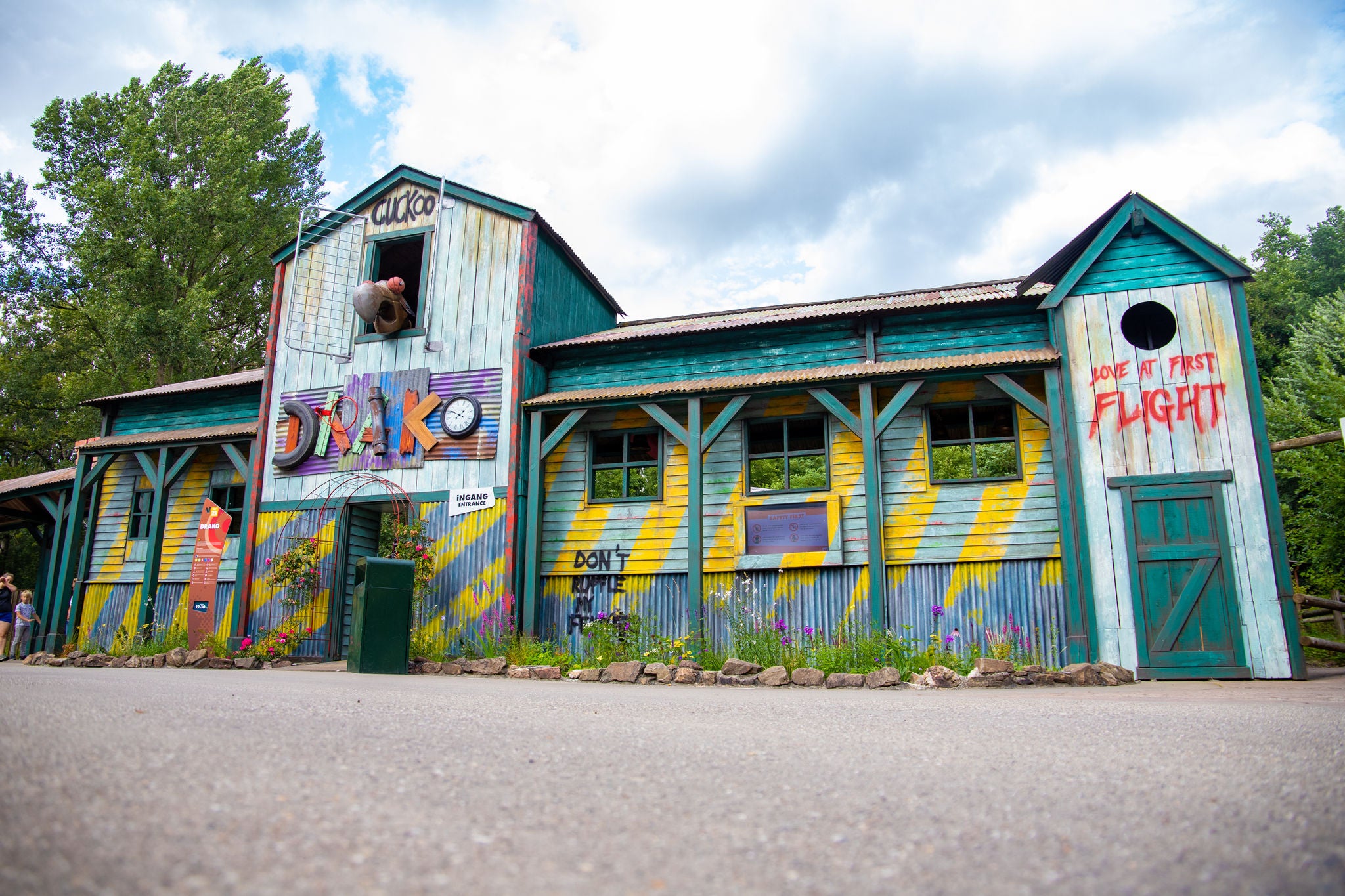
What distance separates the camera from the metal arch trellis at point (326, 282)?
15.6 m

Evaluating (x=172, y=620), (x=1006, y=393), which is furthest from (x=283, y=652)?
(x=1006, y=393)

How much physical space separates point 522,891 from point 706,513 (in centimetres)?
1151

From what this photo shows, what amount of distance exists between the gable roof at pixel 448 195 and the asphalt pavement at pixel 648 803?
36.9ft

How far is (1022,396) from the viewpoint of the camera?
11.5 metres

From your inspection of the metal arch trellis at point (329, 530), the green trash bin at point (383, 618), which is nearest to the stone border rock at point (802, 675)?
the green trash bin at point (383, 618)

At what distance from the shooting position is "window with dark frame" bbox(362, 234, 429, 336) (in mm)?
15492

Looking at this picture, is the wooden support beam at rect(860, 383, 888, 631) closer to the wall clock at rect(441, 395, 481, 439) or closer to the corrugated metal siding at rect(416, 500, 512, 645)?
the corrugated metal siding at rect(416, 500, 512, 645)

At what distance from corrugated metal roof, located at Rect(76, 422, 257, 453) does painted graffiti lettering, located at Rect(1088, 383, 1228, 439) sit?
14826mm

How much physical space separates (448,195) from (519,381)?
431 centimetres

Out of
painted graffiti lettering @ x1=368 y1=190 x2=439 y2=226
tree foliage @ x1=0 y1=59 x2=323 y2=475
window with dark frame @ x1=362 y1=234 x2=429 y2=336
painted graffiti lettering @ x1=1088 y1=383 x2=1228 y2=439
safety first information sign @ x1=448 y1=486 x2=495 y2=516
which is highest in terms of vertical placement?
tree foliage @ x1=0 y1=59 x2=323 y2=475

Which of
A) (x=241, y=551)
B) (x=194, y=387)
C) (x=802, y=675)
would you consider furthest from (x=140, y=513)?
(x=802, y=675)

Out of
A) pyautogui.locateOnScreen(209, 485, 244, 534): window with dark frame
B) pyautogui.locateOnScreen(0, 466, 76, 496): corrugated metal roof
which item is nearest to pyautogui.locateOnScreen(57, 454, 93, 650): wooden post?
pyautogui.locateOnScreen(0, 466, 76, 496): corrugated metal roof

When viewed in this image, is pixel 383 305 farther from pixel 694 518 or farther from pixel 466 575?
pixel 694 518

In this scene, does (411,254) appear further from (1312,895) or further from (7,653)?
(1312,895)
